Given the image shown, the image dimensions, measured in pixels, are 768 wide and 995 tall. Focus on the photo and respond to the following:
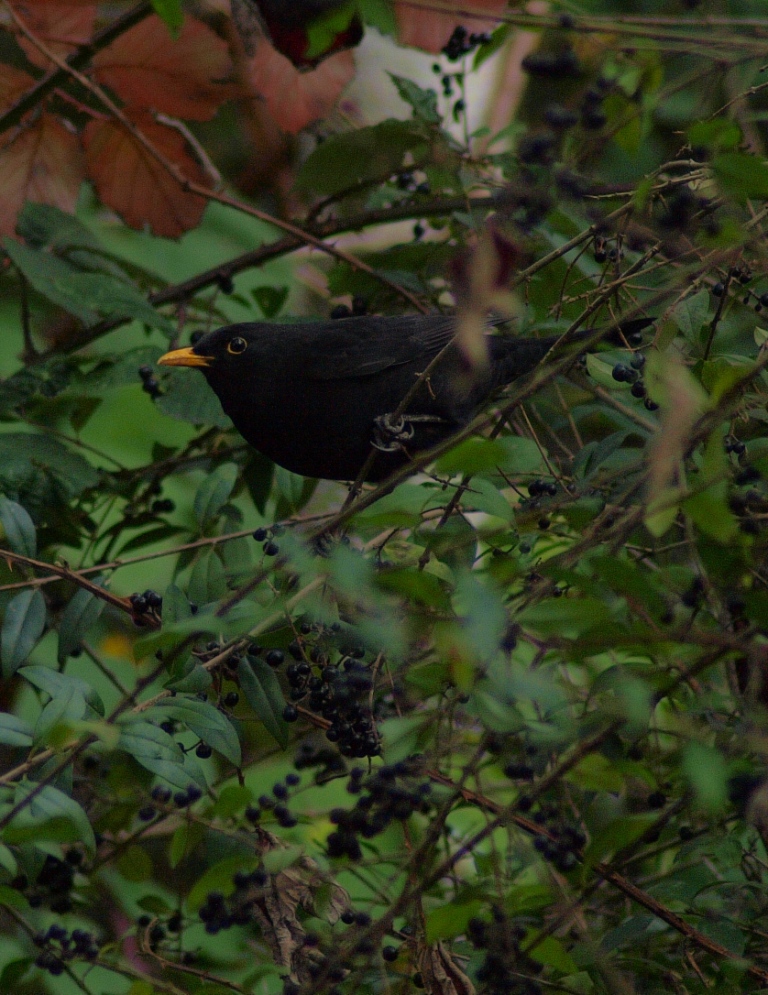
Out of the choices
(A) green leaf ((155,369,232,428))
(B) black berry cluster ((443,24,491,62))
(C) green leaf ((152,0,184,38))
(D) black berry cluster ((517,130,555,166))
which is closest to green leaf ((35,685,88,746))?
(D) black berry cluster ((517,130,555,166))

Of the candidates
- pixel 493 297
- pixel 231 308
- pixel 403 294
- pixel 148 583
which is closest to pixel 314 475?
pixel 403 294

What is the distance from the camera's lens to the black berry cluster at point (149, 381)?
9.94 ft

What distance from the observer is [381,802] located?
1553 millimetres

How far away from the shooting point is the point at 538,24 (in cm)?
145

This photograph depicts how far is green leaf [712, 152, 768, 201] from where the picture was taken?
1.35m

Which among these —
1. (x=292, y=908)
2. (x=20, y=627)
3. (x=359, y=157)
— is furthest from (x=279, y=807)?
(x=359, y=157)

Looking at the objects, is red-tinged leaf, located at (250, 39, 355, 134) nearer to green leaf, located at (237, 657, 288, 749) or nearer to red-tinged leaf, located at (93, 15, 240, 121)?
red-tinged leaf, located at (93, 15, 240, 121)

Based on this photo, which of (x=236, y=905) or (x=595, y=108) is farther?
(x=236, y=905)

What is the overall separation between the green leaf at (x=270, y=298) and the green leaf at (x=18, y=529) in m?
1.45

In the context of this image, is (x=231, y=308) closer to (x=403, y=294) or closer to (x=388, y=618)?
(x=403, y=294)

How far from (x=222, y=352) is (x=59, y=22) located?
1024 mm

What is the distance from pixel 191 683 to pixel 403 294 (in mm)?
1786

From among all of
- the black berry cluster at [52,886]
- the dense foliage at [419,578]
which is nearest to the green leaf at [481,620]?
the dense foliage at [419,578]

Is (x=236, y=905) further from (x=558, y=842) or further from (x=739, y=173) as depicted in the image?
(x=739, y=173)
